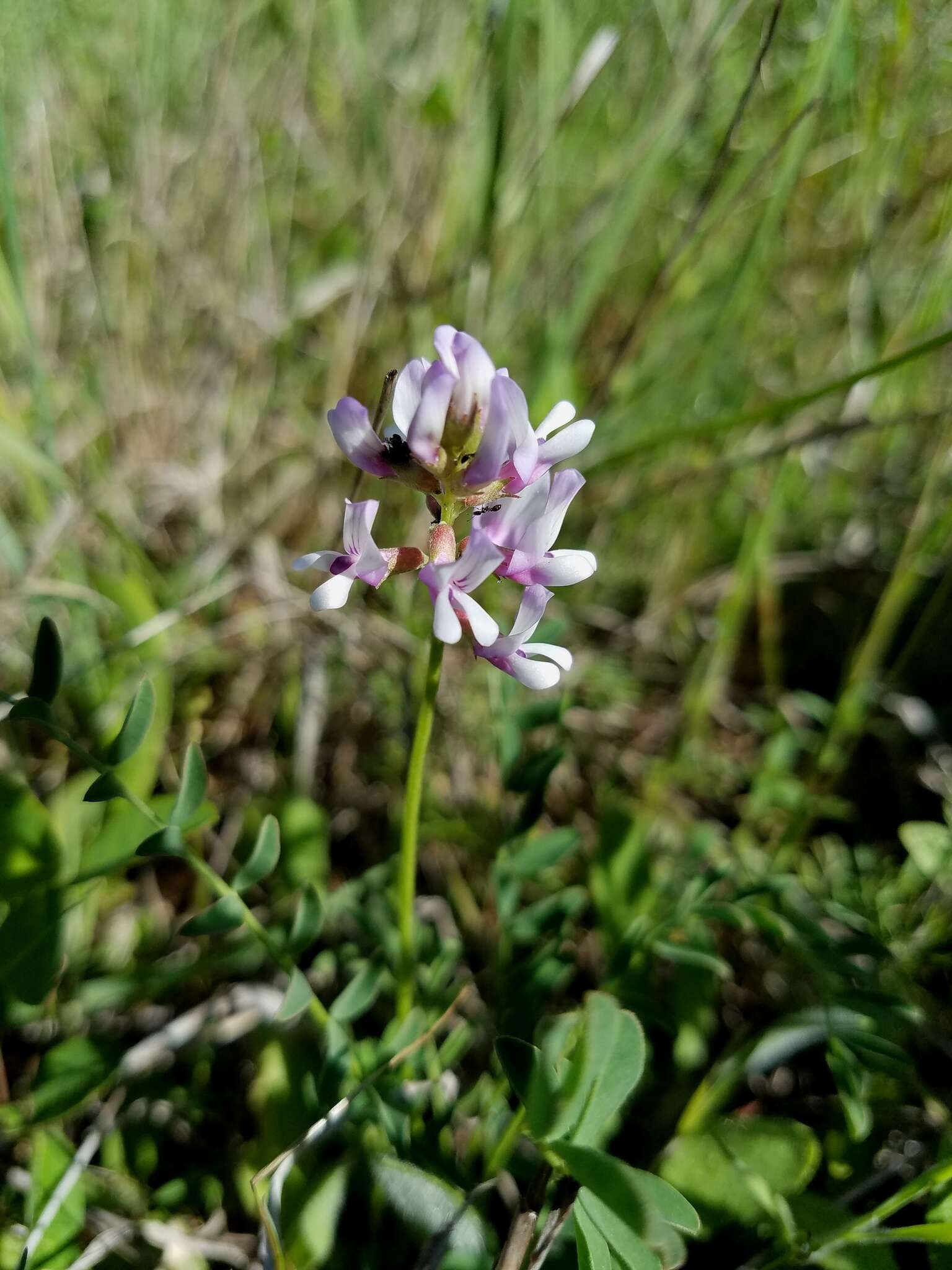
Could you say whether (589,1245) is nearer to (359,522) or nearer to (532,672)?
(532,672)

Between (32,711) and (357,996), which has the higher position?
(32,711)

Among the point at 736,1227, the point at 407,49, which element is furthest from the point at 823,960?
the point at 407,49

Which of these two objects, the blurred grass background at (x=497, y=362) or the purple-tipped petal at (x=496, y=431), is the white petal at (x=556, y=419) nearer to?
the purple-tipped petal at (x=496, y=431)

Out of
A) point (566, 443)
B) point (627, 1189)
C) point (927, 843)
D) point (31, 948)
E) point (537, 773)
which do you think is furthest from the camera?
→ point (927, 843)

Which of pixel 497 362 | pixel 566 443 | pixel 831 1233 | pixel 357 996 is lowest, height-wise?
pixel 831 1233

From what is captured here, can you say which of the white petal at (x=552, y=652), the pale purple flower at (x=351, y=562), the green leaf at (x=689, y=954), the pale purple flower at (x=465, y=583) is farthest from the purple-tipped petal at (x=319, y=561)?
the green leaf at (x=689, y=954)

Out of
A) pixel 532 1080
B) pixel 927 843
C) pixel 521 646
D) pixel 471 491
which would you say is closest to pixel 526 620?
pixel 521 646

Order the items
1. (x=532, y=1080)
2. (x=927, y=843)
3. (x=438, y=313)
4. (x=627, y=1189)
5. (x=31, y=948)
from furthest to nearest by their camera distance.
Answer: (x=438, y=313)
(x=927, y=843)
(x=31, y=948)
(x=532, y=1080)
(x=627, y=1189)

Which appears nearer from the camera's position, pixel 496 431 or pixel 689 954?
pixel 496 431
